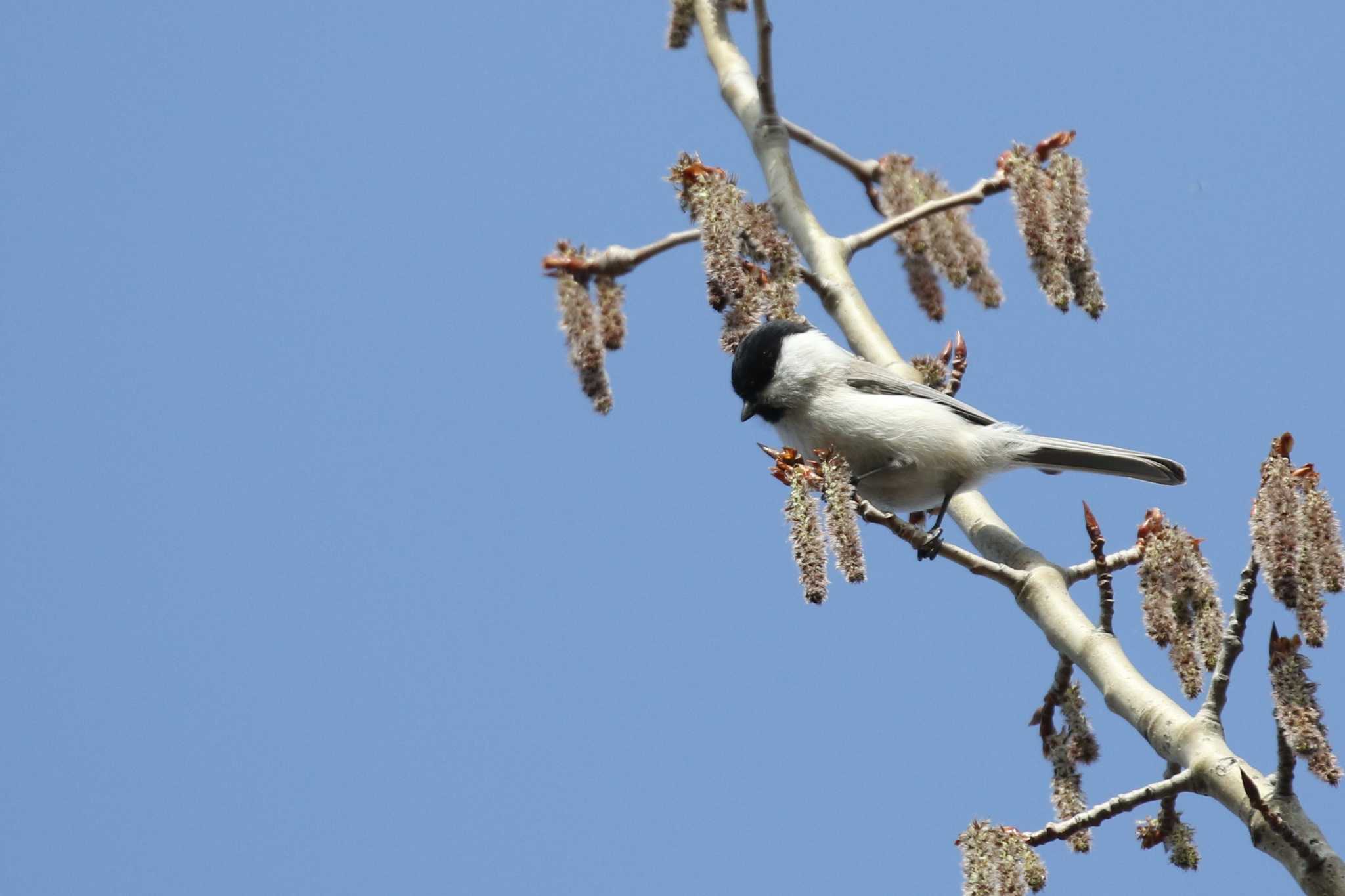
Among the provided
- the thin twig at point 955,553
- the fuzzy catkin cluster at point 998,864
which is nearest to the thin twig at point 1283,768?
the fuzzy catkin cluster at point 998,864

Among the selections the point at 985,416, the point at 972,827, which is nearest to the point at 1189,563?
the point at 972,827

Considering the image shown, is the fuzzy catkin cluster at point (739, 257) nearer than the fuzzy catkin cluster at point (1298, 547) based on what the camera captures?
No

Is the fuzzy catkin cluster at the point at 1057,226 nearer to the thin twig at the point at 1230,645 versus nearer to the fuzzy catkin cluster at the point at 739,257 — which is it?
the fuzzy catkin cluster at the point at 739,257

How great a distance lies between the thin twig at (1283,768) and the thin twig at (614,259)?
2.41 metres

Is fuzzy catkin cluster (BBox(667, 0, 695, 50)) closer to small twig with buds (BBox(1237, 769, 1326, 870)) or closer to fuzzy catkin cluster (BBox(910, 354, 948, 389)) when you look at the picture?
fuzzy catkin cluster (BBox(910, 354, 948, 389))

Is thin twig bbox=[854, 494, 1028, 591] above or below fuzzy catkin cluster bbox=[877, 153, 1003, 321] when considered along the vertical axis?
below

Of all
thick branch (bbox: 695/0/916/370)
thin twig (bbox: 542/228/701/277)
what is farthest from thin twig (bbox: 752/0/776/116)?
thin twig (bbox: 542/228/701/277)

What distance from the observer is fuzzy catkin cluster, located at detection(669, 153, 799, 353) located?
387cm

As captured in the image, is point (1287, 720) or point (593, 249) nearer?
point (1287, 720)

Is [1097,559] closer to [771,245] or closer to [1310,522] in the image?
[1310,522]

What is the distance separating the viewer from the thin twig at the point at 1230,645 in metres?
2.97

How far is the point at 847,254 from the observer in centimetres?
490

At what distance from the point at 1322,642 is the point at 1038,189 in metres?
1.75

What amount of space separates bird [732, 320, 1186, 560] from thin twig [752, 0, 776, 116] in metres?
0.87
